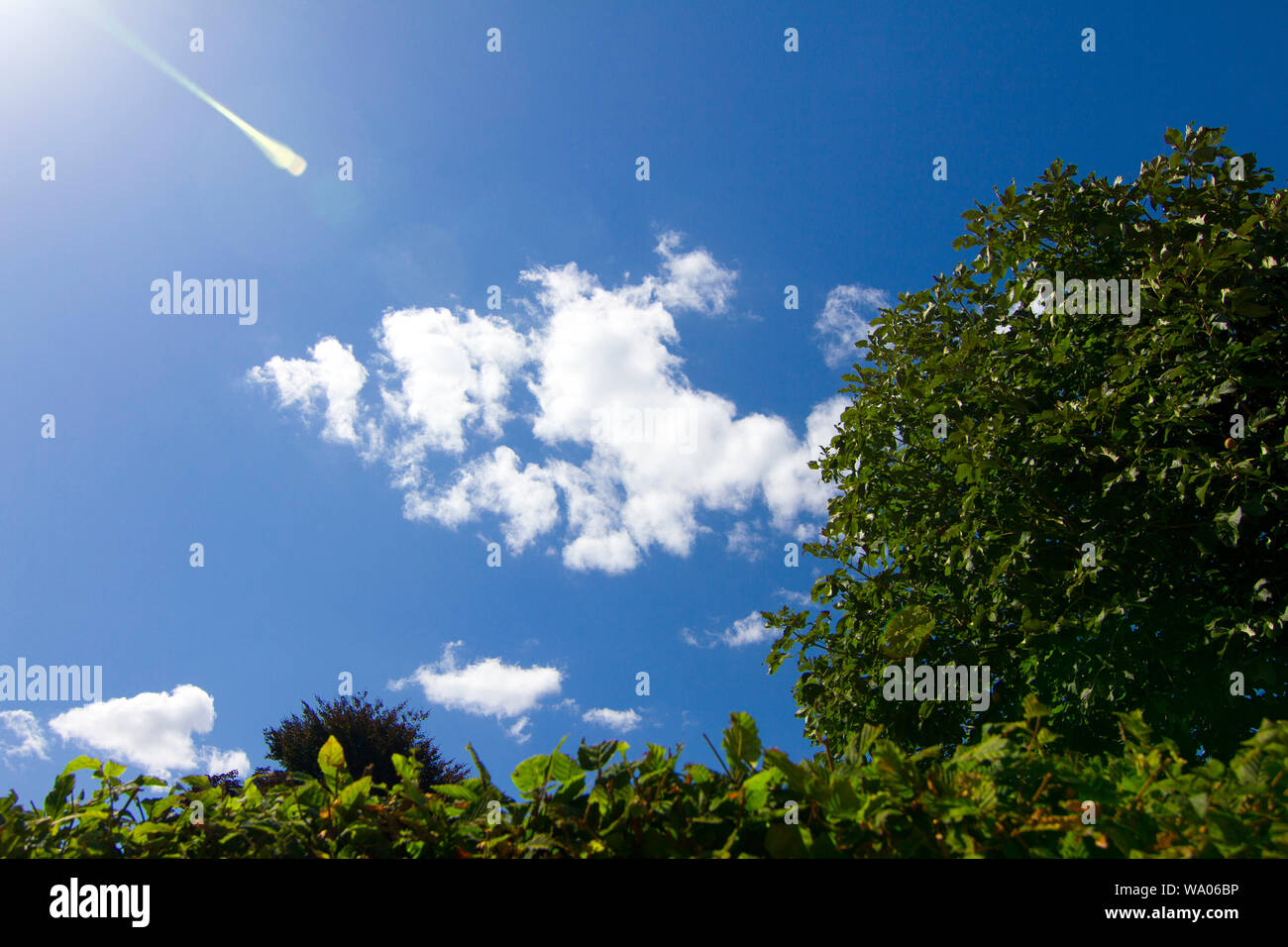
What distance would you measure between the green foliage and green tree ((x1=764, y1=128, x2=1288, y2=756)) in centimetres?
482

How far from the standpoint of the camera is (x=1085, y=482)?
7930mm

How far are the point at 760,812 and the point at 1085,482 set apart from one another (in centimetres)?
691

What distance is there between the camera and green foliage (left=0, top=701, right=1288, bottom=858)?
2410 millimetres

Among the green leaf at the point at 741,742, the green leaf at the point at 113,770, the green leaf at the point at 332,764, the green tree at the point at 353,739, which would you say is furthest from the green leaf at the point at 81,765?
the green tree at the point at 353,739

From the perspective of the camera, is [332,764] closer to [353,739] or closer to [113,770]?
[113,770]

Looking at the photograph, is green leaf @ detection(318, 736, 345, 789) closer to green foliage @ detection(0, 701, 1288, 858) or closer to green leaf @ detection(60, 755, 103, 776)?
green foliage @ detection(0, 701, 1288, 858)

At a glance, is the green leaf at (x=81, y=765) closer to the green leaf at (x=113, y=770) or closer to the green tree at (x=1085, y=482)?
the green leaf at (x=113, y=770)

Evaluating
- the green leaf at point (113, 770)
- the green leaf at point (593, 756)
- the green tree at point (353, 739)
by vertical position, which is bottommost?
the green tree at point (353, 739)

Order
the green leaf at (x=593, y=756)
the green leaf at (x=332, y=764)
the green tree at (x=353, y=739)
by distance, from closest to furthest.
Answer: the green leaf at (x=593, y=756) → the green leaf at (x=332, y=764) → the green tree at (x=353, y=739)

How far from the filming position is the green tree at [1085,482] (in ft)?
22.7

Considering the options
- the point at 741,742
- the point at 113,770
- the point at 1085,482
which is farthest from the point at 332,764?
the point at 1085,482

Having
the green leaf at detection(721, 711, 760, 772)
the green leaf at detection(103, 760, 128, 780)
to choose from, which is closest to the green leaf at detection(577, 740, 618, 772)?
the green leaf at detection(721, 711, 760, 772)

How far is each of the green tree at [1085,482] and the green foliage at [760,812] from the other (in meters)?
4.82
